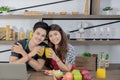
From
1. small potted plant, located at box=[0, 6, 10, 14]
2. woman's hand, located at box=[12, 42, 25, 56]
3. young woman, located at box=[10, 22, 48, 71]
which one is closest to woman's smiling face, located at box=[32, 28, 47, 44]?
young woman, located at box=[10, 22, 48, 71]

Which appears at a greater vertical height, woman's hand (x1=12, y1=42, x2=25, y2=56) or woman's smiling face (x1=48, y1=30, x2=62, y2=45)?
woman's smiling face (x1=48, y1=30, x2=62, y2=45)

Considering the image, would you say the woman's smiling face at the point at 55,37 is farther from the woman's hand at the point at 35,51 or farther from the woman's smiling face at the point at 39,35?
the woman's hand at the point at 35,51

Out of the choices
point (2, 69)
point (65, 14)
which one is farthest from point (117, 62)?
point (2, 69)

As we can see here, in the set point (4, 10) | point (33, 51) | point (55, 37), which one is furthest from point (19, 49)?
point (4, 10)

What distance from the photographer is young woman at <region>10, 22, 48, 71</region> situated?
2.33m

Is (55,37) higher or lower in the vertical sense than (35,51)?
higher

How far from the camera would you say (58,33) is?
2479mm

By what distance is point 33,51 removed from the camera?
7.68 feet

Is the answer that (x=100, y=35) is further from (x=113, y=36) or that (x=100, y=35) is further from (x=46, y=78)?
(x=46, y=78)

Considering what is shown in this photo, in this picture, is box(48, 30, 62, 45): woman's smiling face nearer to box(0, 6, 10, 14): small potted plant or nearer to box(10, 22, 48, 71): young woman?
box(10, 22, 48, 71): young woman

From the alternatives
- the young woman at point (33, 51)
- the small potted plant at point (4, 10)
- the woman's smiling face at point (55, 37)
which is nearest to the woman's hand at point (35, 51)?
the young woman at point (33, 51)

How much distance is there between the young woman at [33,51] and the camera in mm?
2330

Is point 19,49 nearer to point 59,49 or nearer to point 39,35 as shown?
point 39,35

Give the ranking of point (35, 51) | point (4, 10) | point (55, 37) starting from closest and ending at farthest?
point (35, 51) → point (55, 37) → point (4, 10)
